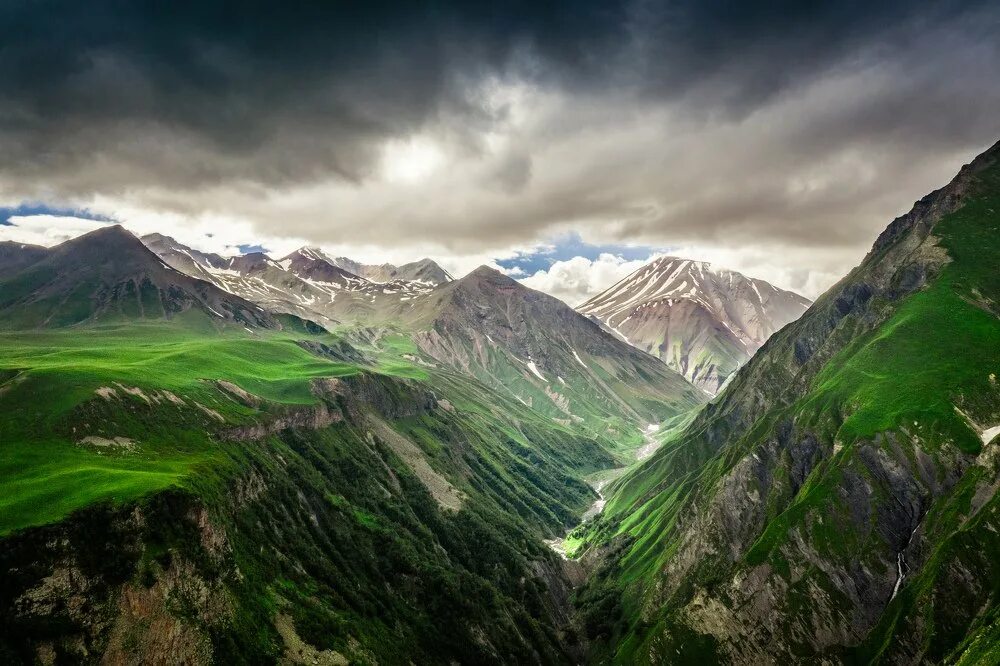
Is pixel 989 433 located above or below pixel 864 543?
above

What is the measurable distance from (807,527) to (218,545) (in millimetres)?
148093

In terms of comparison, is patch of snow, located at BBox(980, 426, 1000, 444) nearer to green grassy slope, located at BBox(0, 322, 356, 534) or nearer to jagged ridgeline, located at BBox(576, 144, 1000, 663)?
jagged ridgeline, located at BBox(576, 144, 1000, 663)

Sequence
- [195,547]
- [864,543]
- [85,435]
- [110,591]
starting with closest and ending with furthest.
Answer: [110,591], [195,547], [85,435], [864,543]

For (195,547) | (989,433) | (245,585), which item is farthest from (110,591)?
(989,433)

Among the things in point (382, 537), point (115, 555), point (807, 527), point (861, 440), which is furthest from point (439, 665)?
point (861, 440)

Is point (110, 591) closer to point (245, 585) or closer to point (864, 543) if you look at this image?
point (245, 585)

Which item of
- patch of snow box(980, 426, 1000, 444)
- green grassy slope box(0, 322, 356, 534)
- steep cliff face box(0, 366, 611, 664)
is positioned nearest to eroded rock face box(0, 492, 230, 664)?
steep cliff face box(0, 366, 611, 664)

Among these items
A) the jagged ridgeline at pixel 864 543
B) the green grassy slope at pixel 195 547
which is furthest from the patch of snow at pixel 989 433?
the green grassy slope at pixel 195 547

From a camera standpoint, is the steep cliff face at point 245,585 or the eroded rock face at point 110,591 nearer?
the eroded rock face at point 110,591

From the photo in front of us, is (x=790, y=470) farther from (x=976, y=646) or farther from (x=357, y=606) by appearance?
(x=357, y=606)

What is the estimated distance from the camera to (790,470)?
18888cm

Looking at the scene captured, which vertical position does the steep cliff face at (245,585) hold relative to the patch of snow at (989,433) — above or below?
below

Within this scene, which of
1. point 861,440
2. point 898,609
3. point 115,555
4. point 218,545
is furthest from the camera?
point 861,440

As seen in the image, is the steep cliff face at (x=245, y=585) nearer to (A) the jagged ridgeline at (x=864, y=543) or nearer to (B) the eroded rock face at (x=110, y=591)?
(B) the eroded rock face at (x=110, y=591)
